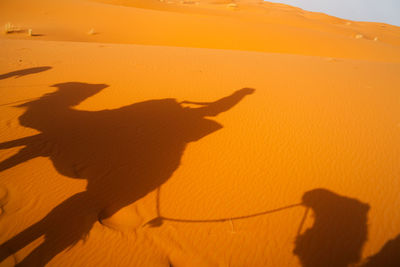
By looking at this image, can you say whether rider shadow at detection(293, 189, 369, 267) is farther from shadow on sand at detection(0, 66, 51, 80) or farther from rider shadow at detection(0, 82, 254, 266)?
shadow on sand at detection(0, 66, 51, 80)

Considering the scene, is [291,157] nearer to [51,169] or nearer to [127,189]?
[127,189]

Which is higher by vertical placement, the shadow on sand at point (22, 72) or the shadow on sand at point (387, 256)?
the shadow on sand at point (22, 72)

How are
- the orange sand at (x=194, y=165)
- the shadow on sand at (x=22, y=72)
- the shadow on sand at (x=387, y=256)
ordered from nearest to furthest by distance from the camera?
the shadow on sand at (x=387, y=256)
the orange sand at (x=194, y=165)
the shadow on sand at (x=22, y=72)

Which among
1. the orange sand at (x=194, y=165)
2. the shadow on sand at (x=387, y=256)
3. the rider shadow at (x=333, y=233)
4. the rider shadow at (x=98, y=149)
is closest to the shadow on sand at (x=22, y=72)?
the orange sand at (x=194, y=165)

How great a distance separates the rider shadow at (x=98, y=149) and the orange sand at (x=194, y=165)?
22 millimetres

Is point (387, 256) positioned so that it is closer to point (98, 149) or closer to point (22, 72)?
point (98, 149)

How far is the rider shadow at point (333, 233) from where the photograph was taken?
263 cm

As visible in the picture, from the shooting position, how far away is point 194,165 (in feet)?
12.5

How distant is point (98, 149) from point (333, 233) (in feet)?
12.5

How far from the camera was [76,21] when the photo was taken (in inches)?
663

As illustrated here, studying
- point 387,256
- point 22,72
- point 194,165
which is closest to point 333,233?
point 387,256

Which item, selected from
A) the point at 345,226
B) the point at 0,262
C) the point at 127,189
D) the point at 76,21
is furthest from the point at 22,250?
the point at 76,21

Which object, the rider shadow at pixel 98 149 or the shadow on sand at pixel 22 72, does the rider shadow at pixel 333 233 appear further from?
the shadow on sand at pixel 22 72

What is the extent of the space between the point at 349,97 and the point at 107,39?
14.1 m
